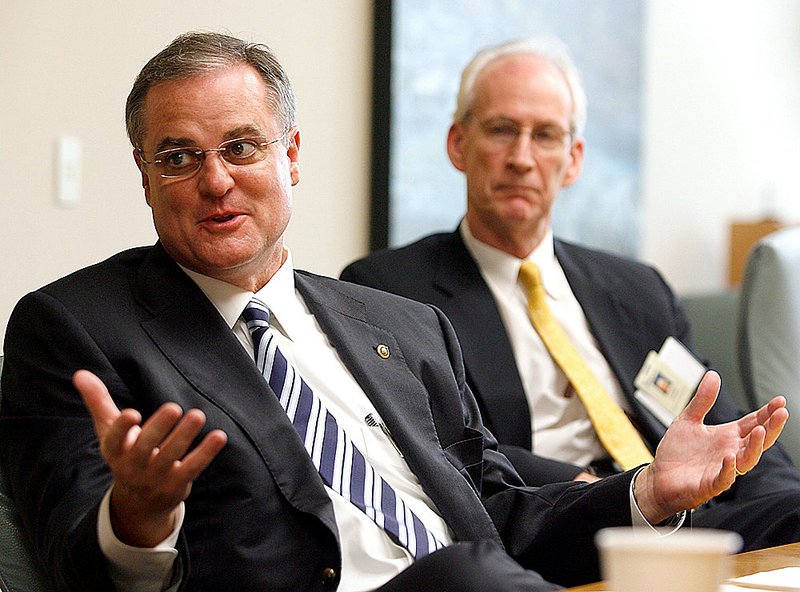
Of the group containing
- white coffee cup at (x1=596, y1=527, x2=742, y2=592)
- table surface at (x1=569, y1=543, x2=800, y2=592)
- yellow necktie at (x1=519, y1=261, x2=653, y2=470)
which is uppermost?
white coffee cup at (x1=596, y1=527, x2=742, y2=592)

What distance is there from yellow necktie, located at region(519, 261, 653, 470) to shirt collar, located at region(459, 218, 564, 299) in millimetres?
30

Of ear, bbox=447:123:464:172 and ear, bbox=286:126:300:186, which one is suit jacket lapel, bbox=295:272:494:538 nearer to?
ear, bbox=286:126:300:186

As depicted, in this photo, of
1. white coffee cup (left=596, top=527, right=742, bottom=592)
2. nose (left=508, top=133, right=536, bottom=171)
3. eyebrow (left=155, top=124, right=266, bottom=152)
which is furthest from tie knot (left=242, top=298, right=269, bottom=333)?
nose (left=508, top=133, right=536, bottom=171)

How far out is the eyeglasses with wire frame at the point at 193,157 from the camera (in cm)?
187

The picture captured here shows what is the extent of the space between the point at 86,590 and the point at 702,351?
8.45 ft

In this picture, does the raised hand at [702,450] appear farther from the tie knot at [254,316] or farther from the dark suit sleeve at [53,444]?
the dark suit sleeve at [53,444]

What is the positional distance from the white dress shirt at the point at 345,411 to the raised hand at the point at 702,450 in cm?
35

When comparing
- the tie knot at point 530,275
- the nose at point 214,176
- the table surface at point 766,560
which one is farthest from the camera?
the tie knot at point 530,275

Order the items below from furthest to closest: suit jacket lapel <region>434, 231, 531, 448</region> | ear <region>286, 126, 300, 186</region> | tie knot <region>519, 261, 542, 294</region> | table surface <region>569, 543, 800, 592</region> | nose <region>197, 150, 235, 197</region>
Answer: tie knot <region>519, 261, 542, 294</region> → suit jacket lapel <region>434, 231, 531, 448</region> → ear <region>286, 126, 300, 186</region> → nose <region>197, 150, 235, 197</region> → table surface <region>569, 543, 800, 592</region>

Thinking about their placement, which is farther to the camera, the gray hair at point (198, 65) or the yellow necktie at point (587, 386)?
the yellow necktie at point (587, 386)

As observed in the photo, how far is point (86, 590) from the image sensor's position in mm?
1535

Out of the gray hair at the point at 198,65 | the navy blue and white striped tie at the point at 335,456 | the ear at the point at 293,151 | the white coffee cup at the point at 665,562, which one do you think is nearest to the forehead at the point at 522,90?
the ear at the point at 293,151

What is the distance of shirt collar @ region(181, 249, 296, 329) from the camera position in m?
1.88

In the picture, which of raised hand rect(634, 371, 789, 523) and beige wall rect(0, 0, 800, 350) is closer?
raised hand rect(634, 371, 789, 523)
